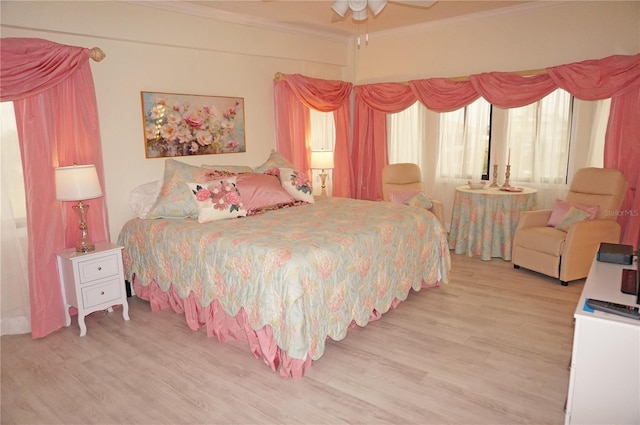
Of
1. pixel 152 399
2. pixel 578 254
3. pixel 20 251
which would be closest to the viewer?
pixel 152 399

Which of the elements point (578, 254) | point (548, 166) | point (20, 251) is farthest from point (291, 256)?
point (548, 166)

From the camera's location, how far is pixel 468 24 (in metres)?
4.97

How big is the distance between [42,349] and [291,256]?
1926 mm

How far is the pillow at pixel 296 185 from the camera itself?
13.9 ft

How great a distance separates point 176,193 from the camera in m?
3.66

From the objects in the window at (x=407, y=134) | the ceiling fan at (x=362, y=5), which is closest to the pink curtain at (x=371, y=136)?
the window at (x=407, y=134)

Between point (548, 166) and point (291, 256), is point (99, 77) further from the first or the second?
point (548, 166)

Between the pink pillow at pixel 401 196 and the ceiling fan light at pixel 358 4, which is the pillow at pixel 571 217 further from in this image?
the ceiling fan light at pixel 358 4

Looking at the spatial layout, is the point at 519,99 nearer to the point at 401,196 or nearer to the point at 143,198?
the point at 401,196

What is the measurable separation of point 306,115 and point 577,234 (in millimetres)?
3256

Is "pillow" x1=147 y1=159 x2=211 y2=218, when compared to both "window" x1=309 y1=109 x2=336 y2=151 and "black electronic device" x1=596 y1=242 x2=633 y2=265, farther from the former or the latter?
"black electronic device" x1=596 y1=242 x2=633 y2=265

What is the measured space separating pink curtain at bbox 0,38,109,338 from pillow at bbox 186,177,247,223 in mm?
918

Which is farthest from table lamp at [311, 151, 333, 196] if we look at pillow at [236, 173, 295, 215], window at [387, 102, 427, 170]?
pillow at [236, 173, 295, 215]

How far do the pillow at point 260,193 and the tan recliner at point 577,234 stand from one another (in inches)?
92.8
